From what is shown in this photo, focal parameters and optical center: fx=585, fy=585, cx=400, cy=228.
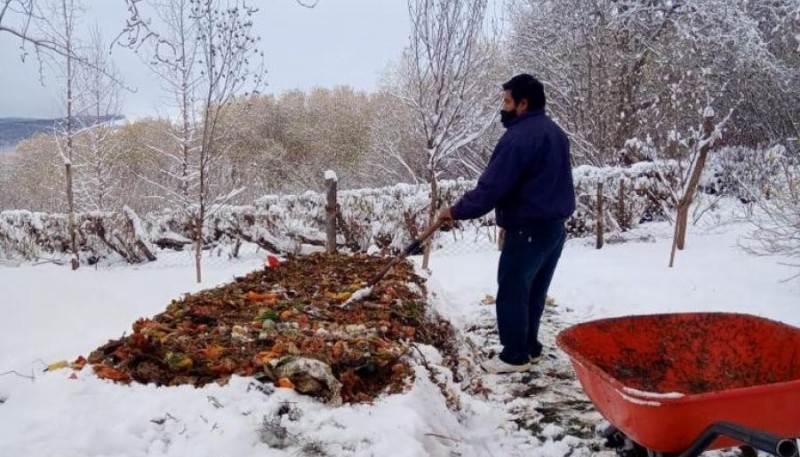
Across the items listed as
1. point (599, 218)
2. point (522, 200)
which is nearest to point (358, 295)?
point (522, 200)

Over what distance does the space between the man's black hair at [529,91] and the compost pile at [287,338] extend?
1.54 meters

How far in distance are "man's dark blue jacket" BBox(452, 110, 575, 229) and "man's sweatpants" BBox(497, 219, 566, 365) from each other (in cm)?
9

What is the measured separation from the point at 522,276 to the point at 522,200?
19.2 inches

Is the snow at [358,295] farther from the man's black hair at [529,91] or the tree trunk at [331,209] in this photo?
the tree trunk at [331,209]

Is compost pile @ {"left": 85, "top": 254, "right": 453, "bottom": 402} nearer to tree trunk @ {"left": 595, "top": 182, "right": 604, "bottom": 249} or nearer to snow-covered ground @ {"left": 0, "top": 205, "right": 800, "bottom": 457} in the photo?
snow-covered ground @ {"left": 0, "top": 205, "right": 800, "bottom": 457}

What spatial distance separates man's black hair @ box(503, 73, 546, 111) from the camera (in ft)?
11.9

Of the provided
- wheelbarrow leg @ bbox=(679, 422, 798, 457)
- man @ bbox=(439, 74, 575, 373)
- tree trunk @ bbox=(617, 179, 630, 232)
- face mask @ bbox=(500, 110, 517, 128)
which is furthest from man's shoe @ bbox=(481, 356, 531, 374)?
tree trunk @ bbox=(617, 179, 630, 232)

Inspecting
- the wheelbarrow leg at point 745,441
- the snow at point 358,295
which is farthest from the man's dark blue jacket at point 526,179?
the wheelbarrow leg at point 745,441

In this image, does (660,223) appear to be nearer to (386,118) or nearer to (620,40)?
(620,40)

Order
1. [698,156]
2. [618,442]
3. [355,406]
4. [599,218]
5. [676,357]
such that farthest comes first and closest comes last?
[599,218] → [698,156] → [676,357] → [618,442] → [355,406]

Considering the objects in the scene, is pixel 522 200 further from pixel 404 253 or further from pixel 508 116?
pixel 404 253

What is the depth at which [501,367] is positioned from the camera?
12.7 feet

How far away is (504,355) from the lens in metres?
3.93

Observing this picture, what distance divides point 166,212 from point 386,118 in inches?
505
